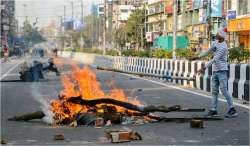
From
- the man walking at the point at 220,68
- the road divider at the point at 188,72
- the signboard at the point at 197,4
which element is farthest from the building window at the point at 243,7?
the man walking at the point at 220,68

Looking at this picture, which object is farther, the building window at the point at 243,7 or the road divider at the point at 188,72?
the building window at the point at 243,7

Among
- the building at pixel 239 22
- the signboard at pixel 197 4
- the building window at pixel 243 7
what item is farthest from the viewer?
the signboard at pixel 197 4

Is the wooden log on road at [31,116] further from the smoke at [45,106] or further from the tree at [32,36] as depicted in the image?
the tree at [32,36]

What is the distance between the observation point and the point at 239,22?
159 ft

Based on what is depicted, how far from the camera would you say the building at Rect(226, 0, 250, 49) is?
4762 centimetres

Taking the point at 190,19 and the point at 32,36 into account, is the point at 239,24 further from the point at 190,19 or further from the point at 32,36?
the point at 32,36

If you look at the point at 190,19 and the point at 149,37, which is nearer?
the point at 190,19

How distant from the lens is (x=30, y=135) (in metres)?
9.32

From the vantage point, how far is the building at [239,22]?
47.6m

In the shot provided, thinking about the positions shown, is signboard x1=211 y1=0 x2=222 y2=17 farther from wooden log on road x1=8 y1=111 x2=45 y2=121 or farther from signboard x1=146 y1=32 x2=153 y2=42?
wooden log on road x1=8 y1=111 x2=45 y2=121

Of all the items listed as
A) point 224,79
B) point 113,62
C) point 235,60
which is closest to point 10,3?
point 113,62

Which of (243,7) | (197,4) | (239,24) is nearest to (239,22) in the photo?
(239,24)

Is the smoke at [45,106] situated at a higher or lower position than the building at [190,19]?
lower

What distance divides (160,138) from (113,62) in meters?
37.2
